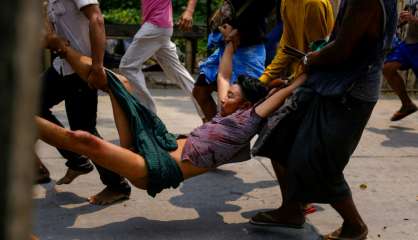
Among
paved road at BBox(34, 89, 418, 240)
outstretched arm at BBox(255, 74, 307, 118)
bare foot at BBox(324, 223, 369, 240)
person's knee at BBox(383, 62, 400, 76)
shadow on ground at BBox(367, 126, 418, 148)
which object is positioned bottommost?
shadow on ground at BBox(367, 126, 418, 148)

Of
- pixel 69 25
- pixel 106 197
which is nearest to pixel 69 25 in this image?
pixel 69 25

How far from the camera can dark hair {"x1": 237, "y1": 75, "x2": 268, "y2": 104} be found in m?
3.47

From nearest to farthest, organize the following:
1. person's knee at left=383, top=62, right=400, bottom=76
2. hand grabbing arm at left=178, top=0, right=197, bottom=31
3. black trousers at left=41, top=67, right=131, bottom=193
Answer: black trousers at left=41, top=67, right=131, bottom=193 < hand grabbing arm at left=178, top=0, right=197, bottom=31 < person's knee at left=383, top=62, right=400, bottom=76

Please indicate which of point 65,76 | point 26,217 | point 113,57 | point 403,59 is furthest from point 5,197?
point 113,57

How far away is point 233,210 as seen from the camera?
388 cm

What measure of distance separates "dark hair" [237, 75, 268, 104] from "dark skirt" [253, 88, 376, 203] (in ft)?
0.90

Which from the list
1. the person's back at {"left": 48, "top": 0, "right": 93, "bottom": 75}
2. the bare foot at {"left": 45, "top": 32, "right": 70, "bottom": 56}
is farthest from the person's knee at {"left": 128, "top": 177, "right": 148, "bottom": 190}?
the person's back at {"left": 48, "top": 0, "right": 93, "bottom": 75}

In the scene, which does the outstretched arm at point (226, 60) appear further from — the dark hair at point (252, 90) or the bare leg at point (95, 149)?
the bare leg at point (95, 149)

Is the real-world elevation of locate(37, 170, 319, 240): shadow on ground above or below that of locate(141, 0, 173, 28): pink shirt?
below

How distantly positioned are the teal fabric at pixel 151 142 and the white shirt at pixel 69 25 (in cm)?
44

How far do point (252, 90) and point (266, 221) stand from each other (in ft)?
2.43

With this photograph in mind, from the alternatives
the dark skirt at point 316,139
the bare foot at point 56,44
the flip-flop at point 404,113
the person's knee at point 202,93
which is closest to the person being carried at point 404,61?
the flip-flop at point 404,113

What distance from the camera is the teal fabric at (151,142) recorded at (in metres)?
3.20

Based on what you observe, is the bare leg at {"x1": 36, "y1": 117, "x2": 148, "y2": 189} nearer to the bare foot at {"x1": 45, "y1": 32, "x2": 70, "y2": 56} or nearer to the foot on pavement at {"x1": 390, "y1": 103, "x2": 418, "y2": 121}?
the bare foot at {"x1": 45, "y1": 32, "x2": 70, "y2": 56}
